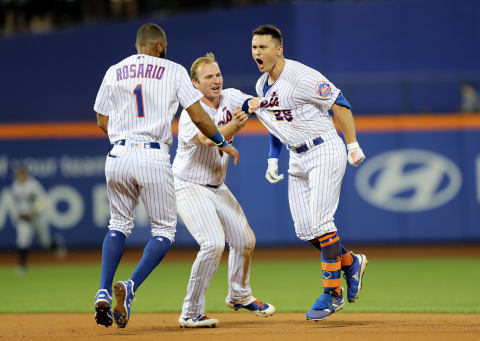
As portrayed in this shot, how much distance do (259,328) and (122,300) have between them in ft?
3.68

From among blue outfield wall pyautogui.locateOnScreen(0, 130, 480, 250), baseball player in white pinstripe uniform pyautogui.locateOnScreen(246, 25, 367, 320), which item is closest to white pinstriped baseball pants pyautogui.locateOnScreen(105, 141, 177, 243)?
baseball player in white pinstripe uniform pyautogui.locateOnScreen(246, 25, 367, 320)

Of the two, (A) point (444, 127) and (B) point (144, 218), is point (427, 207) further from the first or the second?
(B) point (144, 218)

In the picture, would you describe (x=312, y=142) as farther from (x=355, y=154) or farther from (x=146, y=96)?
(x=146, y=96)

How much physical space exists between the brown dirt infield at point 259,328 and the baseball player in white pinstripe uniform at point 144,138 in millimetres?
479

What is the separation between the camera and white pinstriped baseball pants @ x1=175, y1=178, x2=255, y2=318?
6020mm

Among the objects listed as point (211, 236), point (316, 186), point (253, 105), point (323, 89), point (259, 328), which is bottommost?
point (259, 328)

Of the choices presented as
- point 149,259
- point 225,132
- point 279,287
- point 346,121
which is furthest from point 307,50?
point 149,259

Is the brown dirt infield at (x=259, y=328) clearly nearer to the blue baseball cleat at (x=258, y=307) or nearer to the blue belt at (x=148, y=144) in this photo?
the blue baseball cleat at (x=258, y=307)

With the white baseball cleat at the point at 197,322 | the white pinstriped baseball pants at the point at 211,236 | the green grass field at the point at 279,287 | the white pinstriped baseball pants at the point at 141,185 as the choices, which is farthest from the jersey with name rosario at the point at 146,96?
the green grass field at the point at 279,287

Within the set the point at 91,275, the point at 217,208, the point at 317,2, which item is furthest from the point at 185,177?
the point at 317,2

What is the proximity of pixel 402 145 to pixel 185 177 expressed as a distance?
9.01 m

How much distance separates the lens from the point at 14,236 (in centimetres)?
1533

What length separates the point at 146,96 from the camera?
5637 mm

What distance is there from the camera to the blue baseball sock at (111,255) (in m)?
5.59
